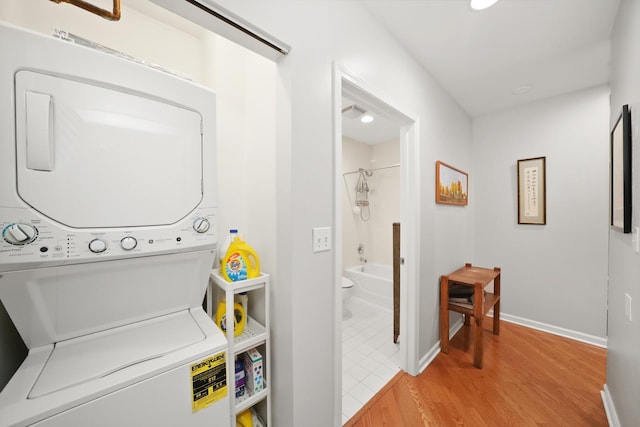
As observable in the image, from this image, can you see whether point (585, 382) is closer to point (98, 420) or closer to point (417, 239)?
point (417, 239)

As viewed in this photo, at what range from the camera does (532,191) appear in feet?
8.68

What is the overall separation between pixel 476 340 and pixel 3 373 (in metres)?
2.67

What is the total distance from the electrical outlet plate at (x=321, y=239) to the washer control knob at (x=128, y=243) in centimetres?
68

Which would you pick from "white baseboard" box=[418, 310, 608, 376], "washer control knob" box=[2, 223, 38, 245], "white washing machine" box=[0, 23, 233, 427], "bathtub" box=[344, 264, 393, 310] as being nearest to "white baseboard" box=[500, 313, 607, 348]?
"white baseboard" box=[418, 310, 608, 376]

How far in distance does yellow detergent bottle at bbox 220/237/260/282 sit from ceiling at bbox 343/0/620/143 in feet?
5.16

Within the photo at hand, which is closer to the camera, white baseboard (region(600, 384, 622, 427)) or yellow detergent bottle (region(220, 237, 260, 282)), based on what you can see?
yellow detergent bottle (region(220, 237, 260, 282))

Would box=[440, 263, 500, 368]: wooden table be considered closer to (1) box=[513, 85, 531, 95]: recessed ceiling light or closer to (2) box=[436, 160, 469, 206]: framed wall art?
(2) box=[436, 160, 469, 206]: framed wall art

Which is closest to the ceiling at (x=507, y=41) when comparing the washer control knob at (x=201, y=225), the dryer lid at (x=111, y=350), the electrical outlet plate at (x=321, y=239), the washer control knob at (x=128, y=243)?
A: the electrical outlet plate at (x=321, y=239)

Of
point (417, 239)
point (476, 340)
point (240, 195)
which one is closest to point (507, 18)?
point (417, 239)

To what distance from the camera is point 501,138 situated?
2.86 metres

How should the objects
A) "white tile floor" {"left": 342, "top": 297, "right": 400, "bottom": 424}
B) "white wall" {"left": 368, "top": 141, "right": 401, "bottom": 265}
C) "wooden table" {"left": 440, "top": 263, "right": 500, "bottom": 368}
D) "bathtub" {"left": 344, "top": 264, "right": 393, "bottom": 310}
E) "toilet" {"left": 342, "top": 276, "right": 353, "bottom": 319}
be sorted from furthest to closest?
"white wall" {"left": 368, "top": 141, "right": 401, "bottom": 265} < "bathtub" {"left": 344, "top": 264, "right": 393, "bottom": 310} < "toilet" {"left": 342, "top": 276, "right": 353, "bottom": 319} < "wooden table" {"left": 440, "top": 263, "right": 500, "bottom": 368} < "white tile floor" {"left": 342, "top": 297, "right": 400, "bottom": 424}

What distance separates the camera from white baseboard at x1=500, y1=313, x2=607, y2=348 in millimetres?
2313

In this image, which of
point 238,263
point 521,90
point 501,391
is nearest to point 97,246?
point 238,263

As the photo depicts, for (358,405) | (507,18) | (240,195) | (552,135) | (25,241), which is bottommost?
(358,405)
